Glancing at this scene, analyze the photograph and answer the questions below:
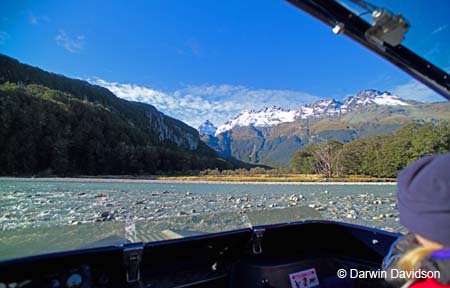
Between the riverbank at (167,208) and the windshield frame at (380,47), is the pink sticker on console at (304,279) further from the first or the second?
the windshield frame at (380,47)

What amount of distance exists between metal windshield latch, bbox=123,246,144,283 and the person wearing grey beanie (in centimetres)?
123

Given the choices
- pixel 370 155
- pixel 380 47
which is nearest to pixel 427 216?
pixel 380 47

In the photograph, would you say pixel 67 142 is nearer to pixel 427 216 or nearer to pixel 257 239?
pixel 257 239

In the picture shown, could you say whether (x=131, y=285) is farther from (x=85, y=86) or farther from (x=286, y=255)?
(x=85, y=86)

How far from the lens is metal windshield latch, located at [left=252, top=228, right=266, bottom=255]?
1954 mm

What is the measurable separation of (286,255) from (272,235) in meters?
0.22

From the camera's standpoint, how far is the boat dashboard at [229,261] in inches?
51.7

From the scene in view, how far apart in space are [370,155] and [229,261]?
5045 cm

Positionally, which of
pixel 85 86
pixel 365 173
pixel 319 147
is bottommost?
pixel 365 173

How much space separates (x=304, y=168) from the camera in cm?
5781

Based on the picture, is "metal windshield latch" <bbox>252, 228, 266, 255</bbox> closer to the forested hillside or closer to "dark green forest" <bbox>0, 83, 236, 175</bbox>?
"dark green forest" <bbox>0, 83, 236, 175</bbox>

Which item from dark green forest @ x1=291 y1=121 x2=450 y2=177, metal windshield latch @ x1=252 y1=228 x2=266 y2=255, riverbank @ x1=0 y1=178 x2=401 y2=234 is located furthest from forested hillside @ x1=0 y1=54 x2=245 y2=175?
metal windshield latch @ x1=252 y1=228 x2=266 y2=255

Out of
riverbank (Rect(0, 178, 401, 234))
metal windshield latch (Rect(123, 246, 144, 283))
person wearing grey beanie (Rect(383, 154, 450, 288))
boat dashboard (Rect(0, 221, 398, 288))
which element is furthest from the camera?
riverbank (Rect(0, 178, 401, 234))

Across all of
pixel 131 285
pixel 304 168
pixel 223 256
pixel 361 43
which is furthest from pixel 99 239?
pixel 304 168
